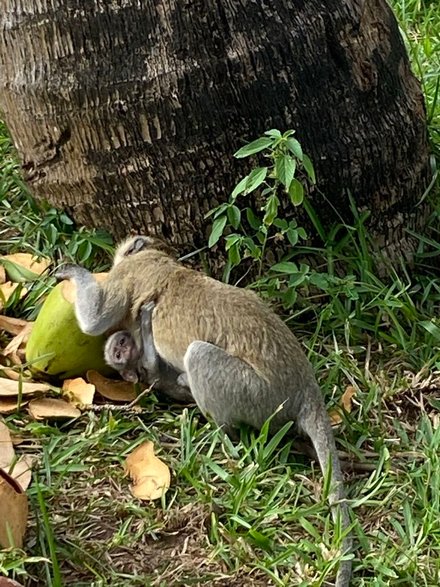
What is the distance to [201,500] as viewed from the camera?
13.7ft

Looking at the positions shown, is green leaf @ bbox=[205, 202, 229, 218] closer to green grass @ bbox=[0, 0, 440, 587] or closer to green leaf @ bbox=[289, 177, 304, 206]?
green leaf @ bbox=[289, 177, 304, 206]

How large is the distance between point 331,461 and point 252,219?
4.31 ft

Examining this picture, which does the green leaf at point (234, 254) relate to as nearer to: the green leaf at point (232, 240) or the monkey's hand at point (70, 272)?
the green leaf at point (232, 240)

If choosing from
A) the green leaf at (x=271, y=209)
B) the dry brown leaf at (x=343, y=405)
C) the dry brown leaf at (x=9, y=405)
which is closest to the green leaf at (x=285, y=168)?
the green leaf at (x=271, y=209)

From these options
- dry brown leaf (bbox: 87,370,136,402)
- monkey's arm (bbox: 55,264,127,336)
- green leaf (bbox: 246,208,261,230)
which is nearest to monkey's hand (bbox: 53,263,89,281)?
monkey's arm (bbox: 55,264,127,336)

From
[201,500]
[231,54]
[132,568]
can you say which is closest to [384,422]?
[201,500]

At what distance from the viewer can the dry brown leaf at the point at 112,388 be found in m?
4.77

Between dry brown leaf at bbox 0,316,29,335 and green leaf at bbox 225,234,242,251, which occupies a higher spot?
green leaf at bbox 225,234,242,251

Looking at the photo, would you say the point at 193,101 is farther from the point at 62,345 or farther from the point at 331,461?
the point at 331,461

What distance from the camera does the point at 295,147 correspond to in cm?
463

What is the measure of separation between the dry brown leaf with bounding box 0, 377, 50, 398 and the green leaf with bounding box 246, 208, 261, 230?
3.86 ft

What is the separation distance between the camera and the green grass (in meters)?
3.93

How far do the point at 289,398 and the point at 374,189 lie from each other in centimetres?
134

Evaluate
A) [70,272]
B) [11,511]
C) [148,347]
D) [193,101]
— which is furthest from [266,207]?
[11,511]
